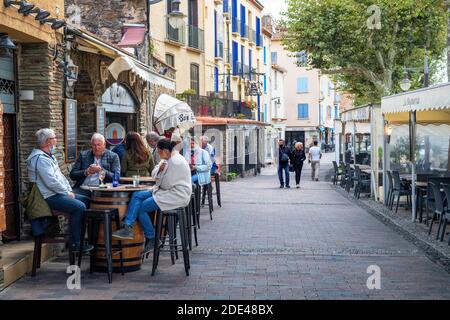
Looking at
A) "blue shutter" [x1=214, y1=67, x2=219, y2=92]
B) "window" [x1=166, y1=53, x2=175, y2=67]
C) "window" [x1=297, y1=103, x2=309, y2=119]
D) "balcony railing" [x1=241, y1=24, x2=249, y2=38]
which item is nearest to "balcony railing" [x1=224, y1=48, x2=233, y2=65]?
"blue shutter" [x1=214, y1=67, x2=219, y2=92]

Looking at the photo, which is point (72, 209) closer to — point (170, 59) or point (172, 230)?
point (172, 230)

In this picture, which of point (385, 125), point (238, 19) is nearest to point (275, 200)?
point (385, 125)

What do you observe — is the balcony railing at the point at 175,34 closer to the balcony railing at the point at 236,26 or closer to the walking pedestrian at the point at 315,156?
the walking pedestrian at the point at 315,156

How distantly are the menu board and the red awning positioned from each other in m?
4.44

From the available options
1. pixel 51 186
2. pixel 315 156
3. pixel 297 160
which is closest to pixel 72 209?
pixel 51 186

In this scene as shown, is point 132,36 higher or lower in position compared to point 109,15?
lower

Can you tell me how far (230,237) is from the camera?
1134cm

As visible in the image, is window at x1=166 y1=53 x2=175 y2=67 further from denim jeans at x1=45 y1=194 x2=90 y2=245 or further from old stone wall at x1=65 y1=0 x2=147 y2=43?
denim jeans at x1=45 y1=194 x2=90 y2=245

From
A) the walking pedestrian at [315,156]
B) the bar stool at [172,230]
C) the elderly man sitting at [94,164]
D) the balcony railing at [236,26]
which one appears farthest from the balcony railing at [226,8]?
the bar stool at [172,230]

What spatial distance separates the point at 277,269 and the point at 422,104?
15.8 feet

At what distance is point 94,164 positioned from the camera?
29.2 feet

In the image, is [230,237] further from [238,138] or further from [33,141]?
[238,138]

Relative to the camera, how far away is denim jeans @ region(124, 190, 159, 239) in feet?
26.5
